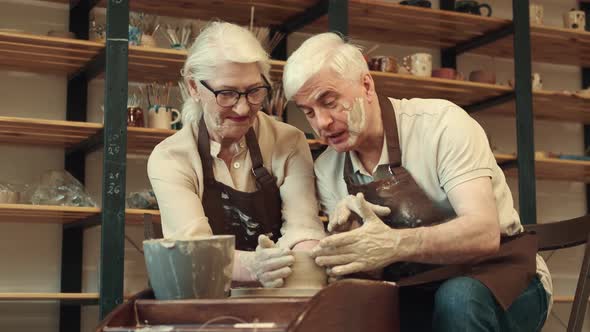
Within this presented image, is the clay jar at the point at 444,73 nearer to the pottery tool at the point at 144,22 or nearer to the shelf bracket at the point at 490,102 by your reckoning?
the shelf bracket at the point at 490,102

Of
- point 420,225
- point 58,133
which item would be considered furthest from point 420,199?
point 58,133

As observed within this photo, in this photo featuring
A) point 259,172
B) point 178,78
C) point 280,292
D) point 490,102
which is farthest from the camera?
point 490,102

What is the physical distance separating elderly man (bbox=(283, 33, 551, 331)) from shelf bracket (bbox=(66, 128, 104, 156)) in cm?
191

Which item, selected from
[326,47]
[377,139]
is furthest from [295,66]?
[377,139]

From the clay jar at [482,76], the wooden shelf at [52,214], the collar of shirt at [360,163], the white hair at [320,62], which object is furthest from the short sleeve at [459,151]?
the clay jar at [482,76]

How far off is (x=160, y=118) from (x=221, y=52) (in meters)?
1.89

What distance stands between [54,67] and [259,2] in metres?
1.04

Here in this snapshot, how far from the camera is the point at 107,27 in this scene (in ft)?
12.2

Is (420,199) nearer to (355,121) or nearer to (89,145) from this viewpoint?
(355,121)

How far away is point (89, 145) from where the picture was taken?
392 cm

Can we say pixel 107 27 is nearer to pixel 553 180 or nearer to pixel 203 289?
pixel 203 289

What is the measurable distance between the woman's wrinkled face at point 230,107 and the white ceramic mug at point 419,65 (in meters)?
2.45

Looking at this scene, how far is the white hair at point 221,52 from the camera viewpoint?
2.01 metres

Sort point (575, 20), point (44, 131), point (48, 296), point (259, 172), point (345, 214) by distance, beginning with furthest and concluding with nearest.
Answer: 1. point (575, 20)
2. point (44, 131)
3. point (48, 296)
4. point (259, 172)
5. point (345, 214)
